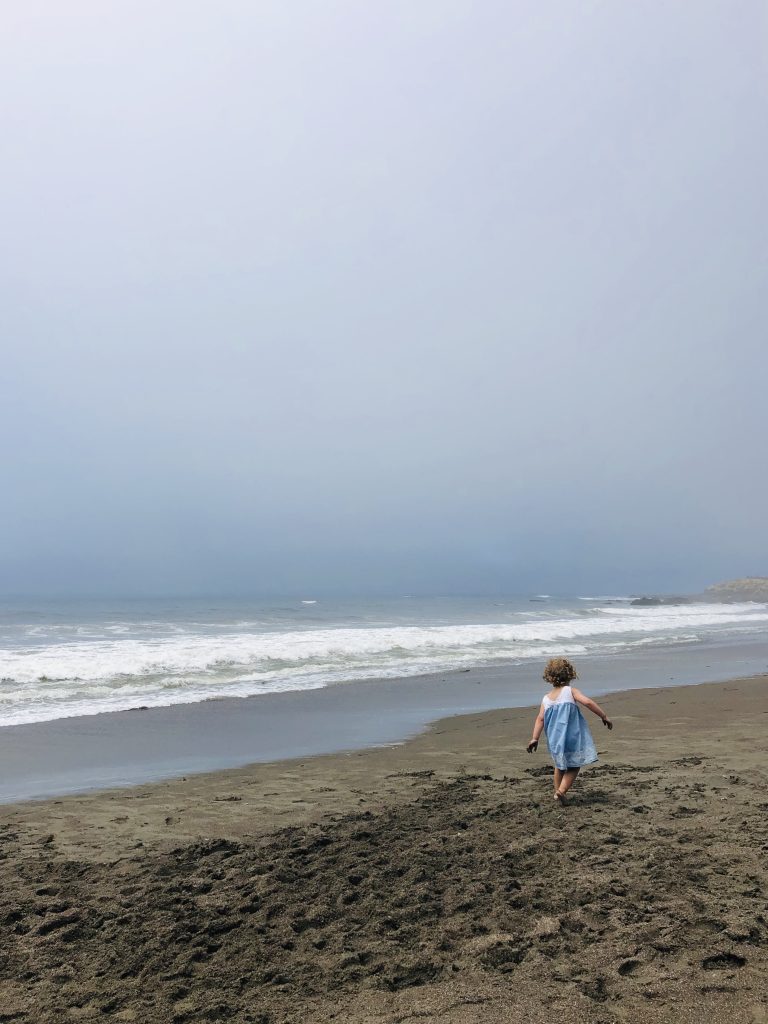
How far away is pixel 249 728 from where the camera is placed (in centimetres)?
1150

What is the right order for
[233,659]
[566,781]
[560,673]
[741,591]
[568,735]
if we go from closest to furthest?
[566,781]
[568,735]
[560,673]
[233,659]
[741,591]

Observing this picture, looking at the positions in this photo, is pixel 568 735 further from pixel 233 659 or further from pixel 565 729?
pixel 233 659

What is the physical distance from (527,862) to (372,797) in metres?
2.44

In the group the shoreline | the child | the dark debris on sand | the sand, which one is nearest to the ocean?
the shoreline

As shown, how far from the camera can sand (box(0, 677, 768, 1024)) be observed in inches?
136

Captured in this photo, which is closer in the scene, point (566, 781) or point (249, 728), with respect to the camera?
point (566, 781)

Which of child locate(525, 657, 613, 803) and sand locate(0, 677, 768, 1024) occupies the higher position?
child locate(525, 657, 613, 803)

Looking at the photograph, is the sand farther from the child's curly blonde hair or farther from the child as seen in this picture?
the child's curly blonde hair

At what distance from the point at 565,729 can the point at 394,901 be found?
9.81 ft

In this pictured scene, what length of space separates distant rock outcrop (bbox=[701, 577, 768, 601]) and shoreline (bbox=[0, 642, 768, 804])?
98.7 meters

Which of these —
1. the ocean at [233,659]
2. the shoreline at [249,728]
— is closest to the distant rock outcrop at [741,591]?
the ocean at [233,659]

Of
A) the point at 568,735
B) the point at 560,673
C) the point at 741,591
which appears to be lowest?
the point at 741,591

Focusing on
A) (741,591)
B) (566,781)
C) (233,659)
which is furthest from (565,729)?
(741,591)

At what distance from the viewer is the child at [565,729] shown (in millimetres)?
6773
